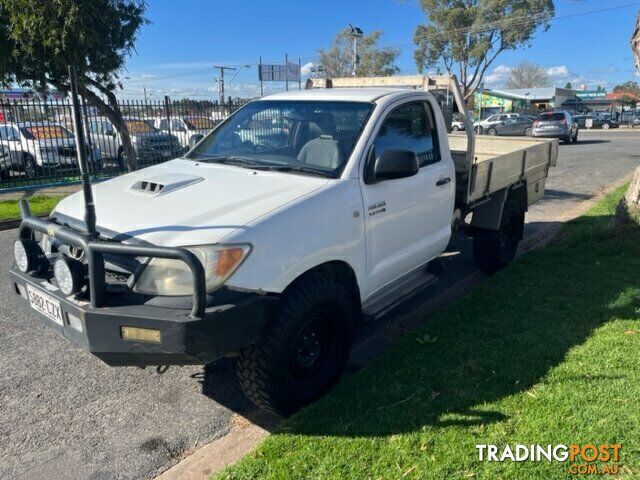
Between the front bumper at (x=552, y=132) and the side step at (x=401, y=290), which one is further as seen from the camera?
the front bumper at (x=552, y=132)

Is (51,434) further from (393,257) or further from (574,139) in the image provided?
(574,139)

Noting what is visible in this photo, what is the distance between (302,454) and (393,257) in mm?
1649

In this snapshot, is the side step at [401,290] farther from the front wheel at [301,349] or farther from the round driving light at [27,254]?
the round driving light at [27,254]

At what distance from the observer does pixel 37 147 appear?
13719 mm

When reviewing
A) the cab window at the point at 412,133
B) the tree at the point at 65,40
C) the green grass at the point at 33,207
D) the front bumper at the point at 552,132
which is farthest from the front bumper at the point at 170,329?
the front bumper at the point at 552,132

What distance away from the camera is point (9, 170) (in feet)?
43.9

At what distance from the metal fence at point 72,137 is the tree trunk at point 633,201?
32.7 ft

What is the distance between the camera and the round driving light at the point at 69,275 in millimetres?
2688

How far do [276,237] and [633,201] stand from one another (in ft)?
18.9

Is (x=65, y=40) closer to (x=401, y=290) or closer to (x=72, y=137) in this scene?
(x=72, y=137)

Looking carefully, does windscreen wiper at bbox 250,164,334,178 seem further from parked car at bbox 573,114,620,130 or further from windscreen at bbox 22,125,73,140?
parked car at bbox 573,114,620,130

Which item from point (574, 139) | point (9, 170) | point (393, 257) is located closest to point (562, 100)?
point (574, 139)

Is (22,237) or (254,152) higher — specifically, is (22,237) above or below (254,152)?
below

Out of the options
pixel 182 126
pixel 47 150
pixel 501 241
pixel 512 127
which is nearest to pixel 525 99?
pixel 512 127
